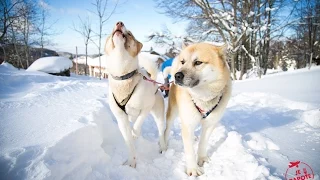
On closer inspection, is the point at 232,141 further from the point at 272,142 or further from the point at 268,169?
the point at 268,169

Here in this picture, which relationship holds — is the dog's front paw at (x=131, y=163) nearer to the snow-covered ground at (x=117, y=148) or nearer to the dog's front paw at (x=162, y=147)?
the snow-covered ground at (x=117, y=148)

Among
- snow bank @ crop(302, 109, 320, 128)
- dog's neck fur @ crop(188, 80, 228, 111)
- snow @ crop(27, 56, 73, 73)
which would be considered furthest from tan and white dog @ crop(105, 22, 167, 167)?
snow @ crop(27, 56, 73, 73)

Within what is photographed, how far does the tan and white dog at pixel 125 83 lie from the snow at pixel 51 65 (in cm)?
1427

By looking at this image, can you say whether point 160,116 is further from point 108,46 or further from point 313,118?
point 313,118

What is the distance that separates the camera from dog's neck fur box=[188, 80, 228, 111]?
2.23 metres

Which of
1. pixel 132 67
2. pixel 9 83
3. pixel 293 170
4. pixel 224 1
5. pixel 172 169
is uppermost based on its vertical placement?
pixel 224 1

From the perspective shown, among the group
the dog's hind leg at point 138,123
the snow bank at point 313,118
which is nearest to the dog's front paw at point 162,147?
the dog's hind leg at point 138,123

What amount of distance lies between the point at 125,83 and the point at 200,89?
3.17 ft

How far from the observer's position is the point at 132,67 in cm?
245

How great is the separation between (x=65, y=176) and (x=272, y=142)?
274 centimetres

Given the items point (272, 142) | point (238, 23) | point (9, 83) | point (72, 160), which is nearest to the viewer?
point (72, 160)

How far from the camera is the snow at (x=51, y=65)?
14.1 meters

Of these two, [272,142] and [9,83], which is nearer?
[272,142]

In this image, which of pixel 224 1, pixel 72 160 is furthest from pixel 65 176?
pixel 224 1
